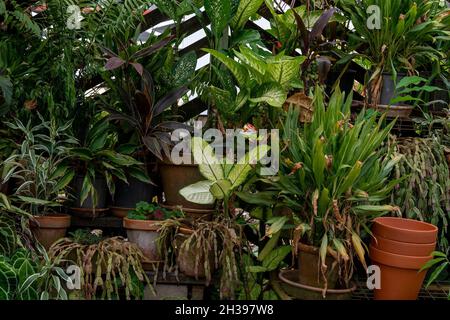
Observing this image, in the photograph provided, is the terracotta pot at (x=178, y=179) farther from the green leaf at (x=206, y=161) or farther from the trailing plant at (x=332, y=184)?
the trailing plant at (x=332, y=184)

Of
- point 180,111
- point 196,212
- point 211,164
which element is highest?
point 180,111

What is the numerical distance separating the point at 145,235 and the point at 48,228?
50 centimetres

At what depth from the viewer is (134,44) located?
308 cm

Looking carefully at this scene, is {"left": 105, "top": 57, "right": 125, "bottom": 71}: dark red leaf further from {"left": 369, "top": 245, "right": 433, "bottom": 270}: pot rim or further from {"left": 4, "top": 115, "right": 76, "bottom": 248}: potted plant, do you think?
{"left": 369, "top": 245, "right": 433, "bottom": 270}: pot rim

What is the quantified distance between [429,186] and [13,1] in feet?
7.72

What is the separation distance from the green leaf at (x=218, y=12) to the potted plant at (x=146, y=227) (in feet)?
3.46

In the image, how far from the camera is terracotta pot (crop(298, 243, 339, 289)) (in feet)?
8.20

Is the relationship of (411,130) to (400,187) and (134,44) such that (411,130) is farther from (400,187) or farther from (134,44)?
(134,44)

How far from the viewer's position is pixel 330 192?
2.49m

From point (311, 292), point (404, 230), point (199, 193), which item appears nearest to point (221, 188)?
point (199, 193)

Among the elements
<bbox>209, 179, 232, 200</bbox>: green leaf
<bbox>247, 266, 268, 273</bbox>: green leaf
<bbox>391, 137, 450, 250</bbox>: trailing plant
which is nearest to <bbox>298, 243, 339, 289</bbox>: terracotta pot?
<bbox>247, 266, 268, 273</bbox>: green leaf

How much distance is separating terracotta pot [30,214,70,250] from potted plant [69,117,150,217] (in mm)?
145

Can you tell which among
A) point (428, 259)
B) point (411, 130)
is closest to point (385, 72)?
point (411, 130)

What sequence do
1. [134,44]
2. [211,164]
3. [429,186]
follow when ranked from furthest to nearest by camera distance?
1. [134,44]
2. [429,186]
3. [211,164]
